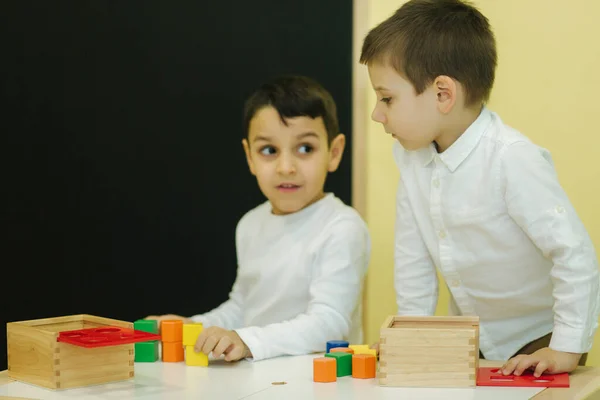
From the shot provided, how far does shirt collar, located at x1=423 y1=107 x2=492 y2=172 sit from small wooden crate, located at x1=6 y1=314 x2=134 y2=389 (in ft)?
1.89

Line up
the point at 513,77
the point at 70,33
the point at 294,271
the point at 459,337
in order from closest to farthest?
the point at 459,337, the point at 294,271, the point at 513,77, the point at 70,33

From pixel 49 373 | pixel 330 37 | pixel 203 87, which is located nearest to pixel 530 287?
pixel 49 373

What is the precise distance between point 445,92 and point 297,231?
480 millimetres

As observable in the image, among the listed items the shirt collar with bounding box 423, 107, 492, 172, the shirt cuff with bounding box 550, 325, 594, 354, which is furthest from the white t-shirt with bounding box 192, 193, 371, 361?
the shirt cuff with bounding box 550, 325, 594, 354

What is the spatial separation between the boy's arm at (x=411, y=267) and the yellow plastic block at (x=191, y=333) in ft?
1.30

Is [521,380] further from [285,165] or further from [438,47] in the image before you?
[285,165]

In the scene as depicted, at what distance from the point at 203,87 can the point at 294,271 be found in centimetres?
71

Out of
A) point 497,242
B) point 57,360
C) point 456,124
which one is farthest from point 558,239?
point 57,360

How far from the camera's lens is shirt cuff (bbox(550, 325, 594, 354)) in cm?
125

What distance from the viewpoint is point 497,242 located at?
1.42 metres

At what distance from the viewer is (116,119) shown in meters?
2.14

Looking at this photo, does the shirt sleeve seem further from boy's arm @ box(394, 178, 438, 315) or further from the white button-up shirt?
boy's arm @ box(394, 178, 438, 315)

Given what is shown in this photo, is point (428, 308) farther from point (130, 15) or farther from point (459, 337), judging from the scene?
point (130, 15)

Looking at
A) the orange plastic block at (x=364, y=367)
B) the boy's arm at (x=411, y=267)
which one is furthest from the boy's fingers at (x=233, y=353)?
the boy's arm at (x=411, y=267)
